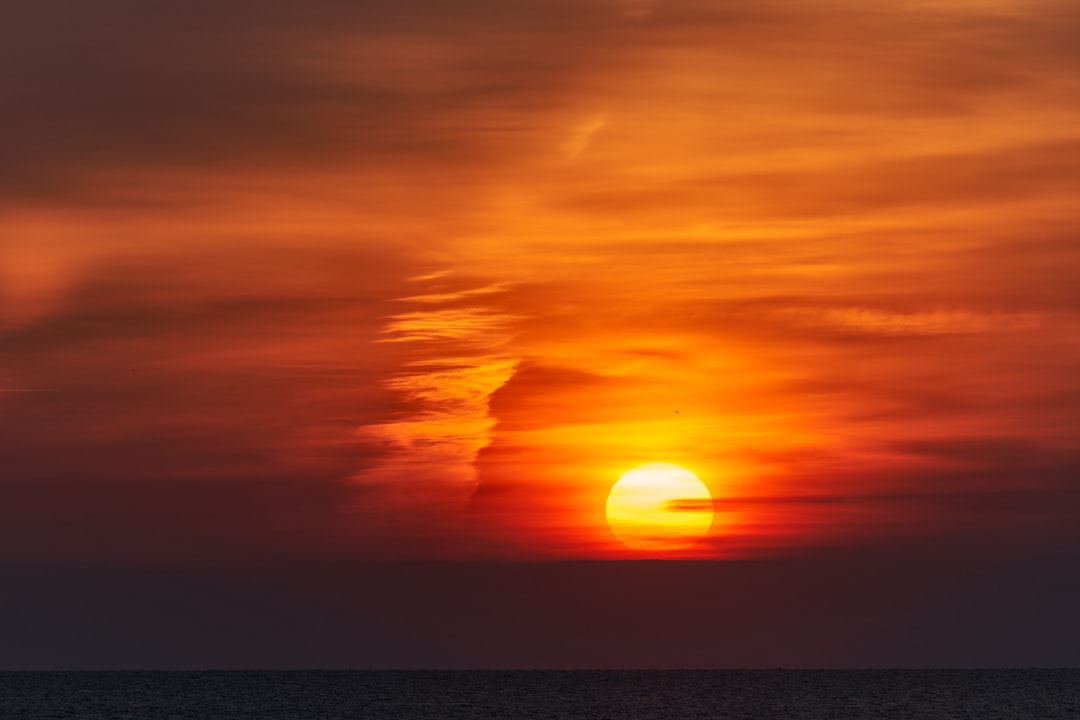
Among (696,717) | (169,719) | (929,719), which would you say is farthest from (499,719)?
(929,719)

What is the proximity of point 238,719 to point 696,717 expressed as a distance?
5600cm

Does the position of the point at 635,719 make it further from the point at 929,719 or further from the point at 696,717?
the point at 929,719

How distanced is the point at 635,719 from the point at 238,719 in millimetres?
48641

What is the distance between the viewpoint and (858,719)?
7869 inches

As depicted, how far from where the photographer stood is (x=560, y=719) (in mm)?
194875

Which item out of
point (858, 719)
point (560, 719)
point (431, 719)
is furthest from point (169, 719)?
point (858, 719)

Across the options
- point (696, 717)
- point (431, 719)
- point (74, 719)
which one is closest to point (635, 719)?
point (696, 717)

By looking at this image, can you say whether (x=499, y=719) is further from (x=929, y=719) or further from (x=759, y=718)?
(x=929, y=719)

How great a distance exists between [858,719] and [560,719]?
3720cm

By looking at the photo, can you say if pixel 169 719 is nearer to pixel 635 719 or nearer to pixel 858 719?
pixel 635 719

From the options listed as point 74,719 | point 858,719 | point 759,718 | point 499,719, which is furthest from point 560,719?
point 74,719

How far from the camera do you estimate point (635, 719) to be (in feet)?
633

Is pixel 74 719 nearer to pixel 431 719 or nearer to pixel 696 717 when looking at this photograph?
pixel 431 719

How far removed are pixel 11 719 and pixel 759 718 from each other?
299ft
